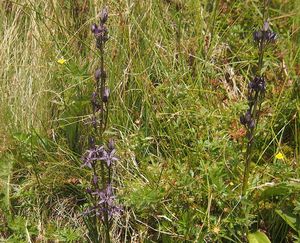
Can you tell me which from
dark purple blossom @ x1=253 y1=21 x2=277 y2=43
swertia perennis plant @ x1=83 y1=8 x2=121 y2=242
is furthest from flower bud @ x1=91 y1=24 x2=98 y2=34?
dark purple blossom @ x1=253 y1=21 x2=277 y2=43

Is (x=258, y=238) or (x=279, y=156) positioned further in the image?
(x=279, y=156)

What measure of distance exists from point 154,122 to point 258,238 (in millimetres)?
792

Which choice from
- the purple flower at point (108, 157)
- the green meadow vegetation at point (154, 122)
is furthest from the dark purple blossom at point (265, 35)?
the purple flower at point (108, 157)

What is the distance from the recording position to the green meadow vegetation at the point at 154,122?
2488 mm

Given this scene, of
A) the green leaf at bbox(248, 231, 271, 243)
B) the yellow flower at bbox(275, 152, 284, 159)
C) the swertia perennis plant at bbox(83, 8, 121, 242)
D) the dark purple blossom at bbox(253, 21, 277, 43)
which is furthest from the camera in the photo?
the yellow flower at bbox(275, 152, 284, 159)

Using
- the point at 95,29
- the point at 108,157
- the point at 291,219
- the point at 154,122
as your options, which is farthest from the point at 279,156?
the point at 95,29

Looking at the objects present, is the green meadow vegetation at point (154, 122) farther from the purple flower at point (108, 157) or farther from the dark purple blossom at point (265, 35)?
the purple flower at point (108, 157)

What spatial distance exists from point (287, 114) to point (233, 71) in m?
0.45

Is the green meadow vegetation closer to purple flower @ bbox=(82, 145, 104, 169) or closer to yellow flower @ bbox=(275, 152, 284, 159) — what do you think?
yellow flower @ bbox=(275, 152, 284, 159)

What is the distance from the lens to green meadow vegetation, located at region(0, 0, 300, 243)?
2488mm

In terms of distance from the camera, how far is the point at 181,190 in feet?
8.23

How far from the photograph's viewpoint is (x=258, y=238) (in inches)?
94.3

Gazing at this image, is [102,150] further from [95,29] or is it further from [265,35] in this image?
[265,35]

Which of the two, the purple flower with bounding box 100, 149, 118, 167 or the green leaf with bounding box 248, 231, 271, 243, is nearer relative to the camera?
the purple flower with bounding box 100, 149, 118, 167
